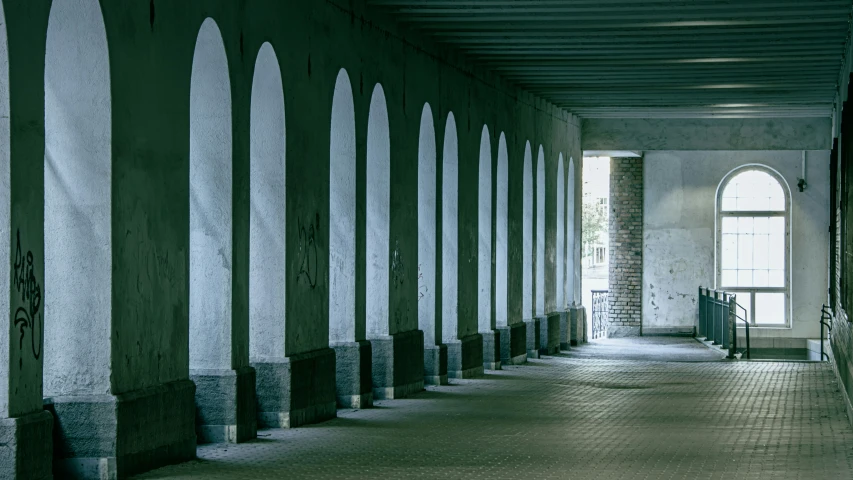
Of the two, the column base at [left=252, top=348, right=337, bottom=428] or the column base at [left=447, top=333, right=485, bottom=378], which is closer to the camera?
the column base at [left=252, top=348, right=337, bottom=428]

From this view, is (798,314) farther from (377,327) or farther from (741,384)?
(377,327)

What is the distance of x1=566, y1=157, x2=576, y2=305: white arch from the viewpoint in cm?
2666

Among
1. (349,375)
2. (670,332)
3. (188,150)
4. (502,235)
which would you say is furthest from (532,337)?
(188,150)

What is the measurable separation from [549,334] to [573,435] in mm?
12416

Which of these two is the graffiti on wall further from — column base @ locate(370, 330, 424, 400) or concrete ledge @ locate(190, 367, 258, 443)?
column base @ locate(370, 330, 424, 400)

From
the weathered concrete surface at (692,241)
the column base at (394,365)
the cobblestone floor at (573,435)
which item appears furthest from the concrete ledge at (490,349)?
the weathered concrete surface at (692,241)

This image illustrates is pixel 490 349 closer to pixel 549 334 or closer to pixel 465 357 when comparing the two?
pixel 465 357

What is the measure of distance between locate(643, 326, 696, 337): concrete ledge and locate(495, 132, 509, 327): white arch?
1187 centimetres

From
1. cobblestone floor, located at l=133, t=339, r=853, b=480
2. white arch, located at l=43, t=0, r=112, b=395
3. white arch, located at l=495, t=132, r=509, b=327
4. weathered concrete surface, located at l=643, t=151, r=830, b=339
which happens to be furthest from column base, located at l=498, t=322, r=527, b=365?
white arch, located at l=43, t=0, r=112, b=395

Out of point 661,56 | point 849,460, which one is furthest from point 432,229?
point 849,460

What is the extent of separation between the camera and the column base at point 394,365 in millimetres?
14625

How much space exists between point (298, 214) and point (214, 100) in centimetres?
175

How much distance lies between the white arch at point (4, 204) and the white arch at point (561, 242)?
738 inches

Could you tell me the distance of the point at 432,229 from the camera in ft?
55.3
